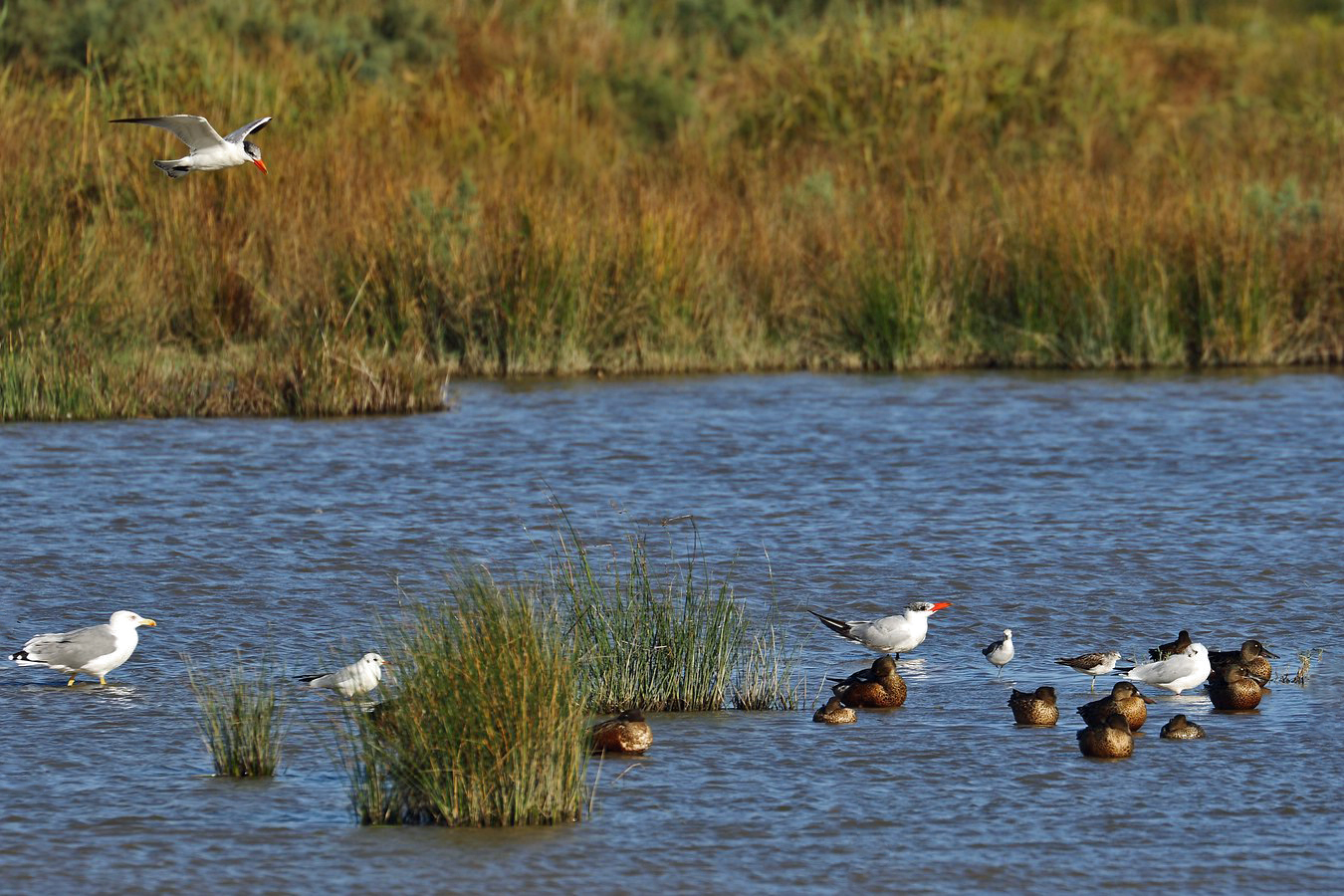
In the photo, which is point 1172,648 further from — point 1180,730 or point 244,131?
point 244,131

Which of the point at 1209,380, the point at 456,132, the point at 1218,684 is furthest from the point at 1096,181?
the point at 1218,684

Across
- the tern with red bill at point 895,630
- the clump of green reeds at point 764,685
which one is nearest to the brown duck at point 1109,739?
the clump of green reeds at point 764,685

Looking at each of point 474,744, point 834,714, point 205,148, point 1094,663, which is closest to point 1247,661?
point 1094,663

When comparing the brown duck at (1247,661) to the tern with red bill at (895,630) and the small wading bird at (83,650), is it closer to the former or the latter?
the tern with red bill at (895,630)

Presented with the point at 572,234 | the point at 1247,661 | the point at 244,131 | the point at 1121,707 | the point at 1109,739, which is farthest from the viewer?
the point at 572,234

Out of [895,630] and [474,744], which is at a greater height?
[474,744]

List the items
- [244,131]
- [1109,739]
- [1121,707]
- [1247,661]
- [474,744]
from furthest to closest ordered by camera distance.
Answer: [244,131]
[1247,661]
[1121,707]
[1109,739]
[474,744]

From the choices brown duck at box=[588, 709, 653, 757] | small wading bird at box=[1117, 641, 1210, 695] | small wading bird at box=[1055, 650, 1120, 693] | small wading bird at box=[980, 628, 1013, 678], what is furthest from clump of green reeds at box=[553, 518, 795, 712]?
small wading bird at box=[1117, 641, 1210, 695]

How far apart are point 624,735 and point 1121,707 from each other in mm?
1807

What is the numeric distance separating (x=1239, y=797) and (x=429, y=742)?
2.68 meters

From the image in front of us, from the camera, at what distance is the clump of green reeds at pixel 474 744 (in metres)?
6.52

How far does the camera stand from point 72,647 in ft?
27.1

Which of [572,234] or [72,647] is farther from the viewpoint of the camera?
[572,234]

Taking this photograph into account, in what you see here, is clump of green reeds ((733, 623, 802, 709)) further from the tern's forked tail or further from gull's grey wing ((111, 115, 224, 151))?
the tern's forked tail
